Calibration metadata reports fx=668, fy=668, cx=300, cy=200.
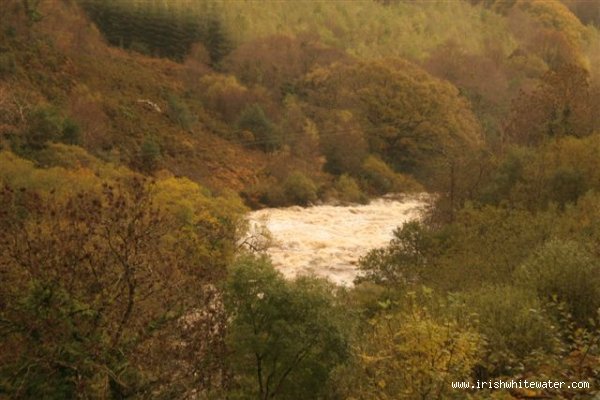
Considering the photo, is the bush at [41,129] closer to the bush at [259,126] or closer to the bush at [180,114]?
the bush at [180,114]

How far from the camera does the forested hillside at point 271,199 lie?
9.38 metres

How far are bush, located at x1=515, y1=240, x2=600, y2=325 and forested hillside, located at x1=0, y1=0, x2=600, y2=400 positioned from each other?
0.14ft

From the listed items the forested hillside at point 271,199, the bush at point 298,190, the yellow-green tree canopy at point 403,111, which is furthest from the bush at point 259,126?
the yellow-green tree canopy at point 403,111

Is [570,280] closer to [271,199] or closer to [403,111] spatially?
[271,199]

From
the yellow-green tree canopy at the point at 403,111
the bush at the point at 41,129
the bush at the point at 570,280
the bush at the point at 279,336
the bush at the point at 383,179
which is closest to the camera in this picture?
the bush at the point at 279,336

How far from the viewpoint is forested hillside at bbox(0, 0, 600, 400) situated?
9375 mm

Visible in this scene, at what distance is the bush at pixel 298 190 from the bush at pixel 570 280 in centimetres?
2454

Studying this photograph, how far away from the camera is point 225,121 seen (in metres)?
45.5

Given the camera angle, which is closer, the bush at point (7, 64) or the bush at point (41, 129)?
the bush at point (41, 129)

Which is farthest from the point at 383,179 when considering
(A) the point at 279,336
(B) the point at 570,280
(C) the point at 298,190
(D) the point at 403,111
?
(A) the point at 279,336

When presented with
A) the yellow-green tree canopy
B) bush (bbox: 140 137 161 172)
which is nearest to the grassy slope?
bush (bbox: 140 137 161 172)

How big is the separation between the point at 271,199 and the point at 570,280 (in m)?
24.8

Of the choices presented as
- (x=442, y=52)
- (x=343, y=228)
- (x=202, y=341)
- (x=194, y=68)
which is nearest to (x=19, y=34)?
(x=194, y=68)

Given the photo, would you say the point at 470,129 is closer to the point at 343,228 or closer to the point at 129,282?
the point at 343,228
